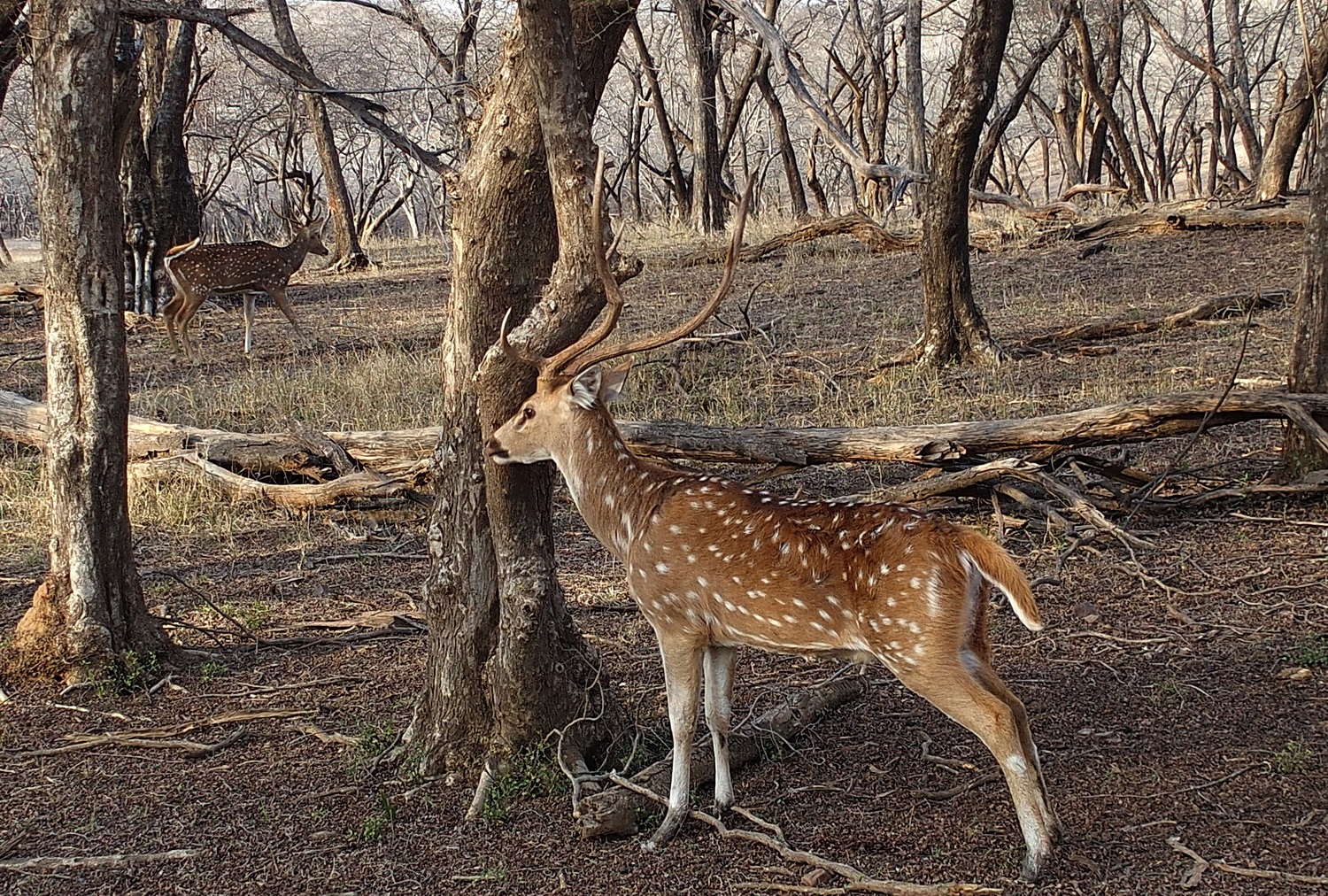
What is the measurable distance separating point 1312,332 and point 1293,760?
3.25 m

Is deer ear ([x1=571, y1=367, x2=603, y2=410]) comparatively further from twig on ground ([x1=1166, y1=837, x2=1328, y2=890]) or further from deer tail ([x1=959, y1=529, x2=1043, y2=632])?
twig on ground ([x1=1166, y1=837, x2=1328, y2=890])

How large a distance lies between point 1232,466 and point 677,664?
14.7ft

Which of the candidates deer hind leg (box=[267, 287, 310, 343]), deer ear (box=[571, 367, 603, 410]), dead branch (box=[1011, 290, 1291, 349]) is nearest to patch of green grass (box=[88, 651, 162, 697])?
deer ear (box=[571, 367, 603, 410])

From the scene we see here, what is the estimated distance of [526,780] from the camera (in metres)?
4.51

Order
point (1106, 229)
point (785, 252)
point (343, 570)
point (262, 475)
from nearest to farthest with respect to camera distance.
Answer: point (343, 570) → point (262, 475) → point (1106, 229) → point (785, 252)

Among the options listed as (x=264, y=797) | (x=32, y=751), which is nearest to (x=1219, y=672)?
(x=264, y=797)

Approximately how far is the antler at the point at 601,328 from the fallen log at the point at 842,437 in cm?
281

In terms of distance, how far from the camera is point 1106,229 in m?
15.8

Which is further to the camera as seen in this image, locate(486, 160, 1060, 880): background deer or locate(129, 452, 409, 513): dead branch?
locate(129, 452, 409, 513): dead branch

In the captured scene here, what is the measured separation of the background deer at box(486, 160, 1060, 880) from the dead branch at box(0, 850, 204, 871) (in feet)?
4.87

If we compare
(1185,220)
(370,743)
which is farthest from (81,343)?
(1185,220)

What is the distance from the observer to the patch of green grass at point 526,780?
14.6 ft

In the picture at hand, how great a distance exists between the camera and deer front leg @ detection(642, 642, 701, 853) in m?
4.23

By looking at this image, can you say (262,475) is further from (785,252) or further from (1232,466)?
(785,252)
